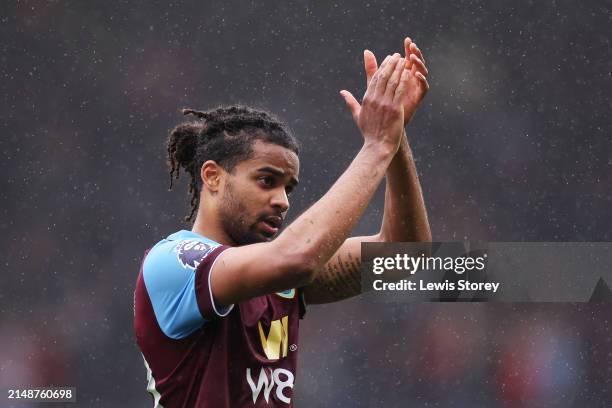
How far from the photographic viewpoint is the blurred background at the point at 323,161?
9.62m

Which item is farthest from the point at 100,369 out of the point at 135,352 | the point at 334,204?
the point at 334,204

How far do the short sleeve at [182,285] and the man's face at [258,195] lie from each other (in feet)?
0.57

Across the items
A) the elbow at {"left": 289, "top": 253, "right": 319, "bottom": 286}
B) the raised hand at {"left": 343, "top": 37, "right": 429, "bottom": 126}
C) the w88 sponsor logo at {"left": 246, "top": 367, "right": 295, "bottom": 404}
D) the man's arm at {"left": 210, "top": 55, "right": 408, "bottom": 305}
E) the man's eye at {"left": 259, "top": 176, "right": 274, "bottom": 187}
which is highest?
the raised hand at {"left": 343, "top": 37, "right": 429, "bottom": 126}

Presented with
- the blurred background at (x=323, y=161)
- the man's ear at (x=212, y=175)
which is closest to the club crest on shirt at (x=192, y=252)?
the man's ear at (x=212, y=175)

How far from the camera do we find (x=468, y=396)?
372 inches

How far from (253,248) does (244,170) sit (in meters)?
0.56

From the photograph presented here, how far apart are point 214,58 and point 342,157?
202cm

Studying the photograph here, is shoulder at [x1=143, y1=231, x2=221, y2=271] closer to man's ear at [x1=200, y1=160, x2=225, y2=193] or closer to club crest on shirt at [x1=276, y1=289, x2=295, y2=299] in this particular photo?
man's ear at [x1=200, y1=160, x2=225, y2=193]

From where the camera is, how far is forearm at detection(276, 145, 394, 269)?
7.46ft

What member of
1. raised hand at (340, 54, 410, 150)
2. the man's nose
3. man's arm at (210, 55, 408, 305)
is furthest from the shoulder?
raised hand at (340, 54, 410, 150)

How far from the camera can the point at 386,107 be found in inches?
95.8

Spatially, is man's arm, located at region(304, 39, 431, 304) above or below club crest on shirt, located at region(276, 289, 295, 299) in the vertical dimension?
above

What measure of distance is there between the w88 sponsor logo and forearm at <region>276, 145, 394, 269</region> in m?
0.63

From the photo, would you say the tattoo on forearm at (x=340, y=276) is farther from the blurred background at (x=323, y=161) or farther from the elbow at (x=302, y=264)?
the blurred background at (x=323, y=161)
